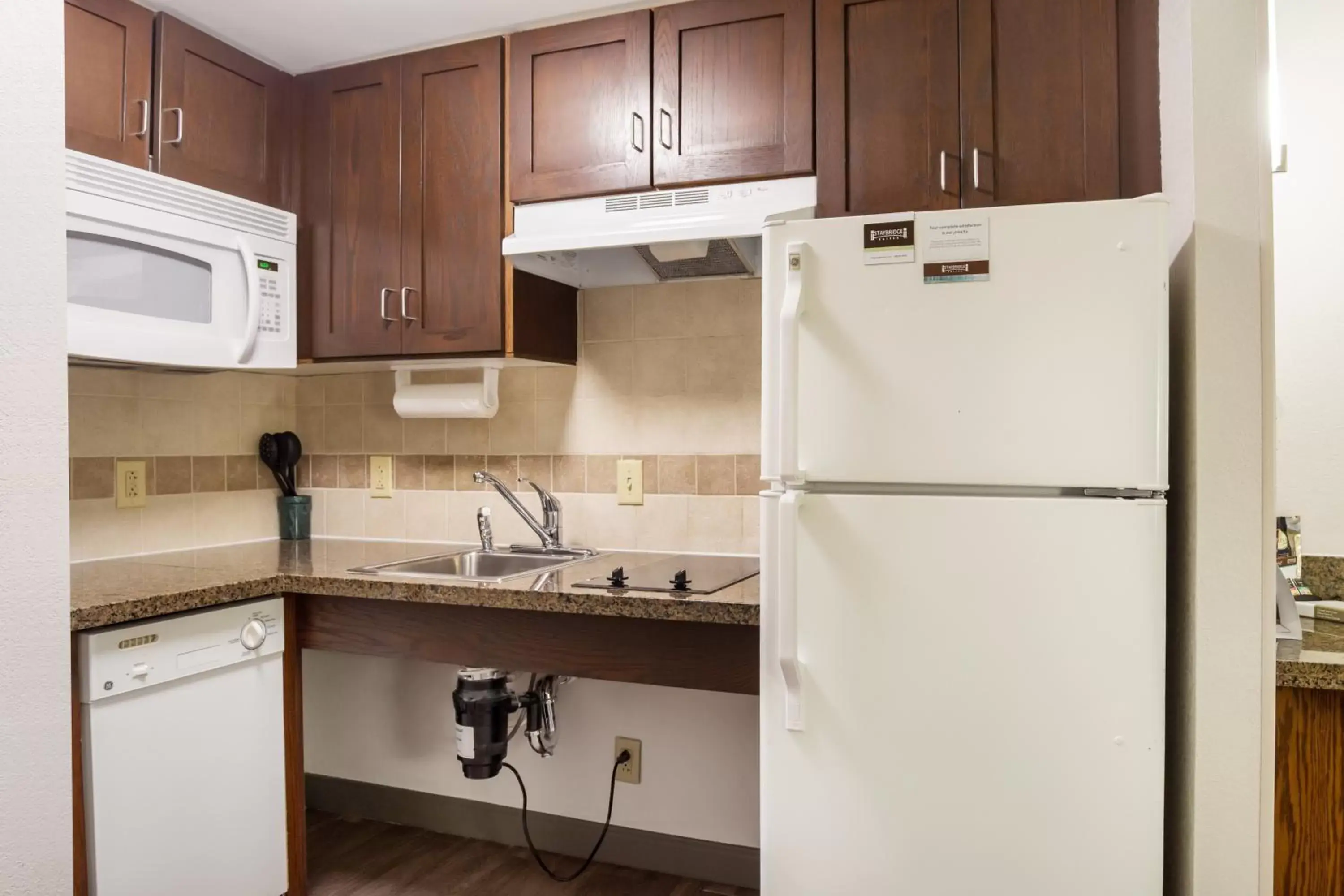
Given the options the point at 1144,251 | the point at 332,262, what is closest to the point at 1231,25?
the point at 1144,251

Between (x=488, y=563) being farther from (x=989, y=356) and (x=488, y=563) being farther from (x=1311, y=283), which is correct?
(x=1311, y=283)

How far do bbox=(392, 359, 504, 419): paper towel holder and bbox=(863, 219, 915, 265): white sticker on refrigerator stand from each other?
126cm

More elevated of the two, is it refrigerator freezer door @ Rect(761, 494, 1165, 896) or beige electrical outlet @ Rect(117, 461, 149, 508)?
beige electrical outlet @ Rect(117, 461, 149, 508)

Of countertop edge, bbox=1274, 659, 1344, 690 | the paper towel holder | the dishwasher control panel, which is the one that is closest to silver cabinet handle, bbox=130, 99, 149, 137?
the paper towel holder

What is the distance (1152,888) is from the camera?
1.33 metres

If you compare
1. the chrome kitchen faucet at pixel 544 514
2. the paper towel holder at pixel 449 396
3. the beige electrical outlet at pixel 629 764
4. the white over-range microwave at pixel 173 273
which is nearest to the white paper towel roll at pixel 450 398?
the paper towel holder at pixel 449 396

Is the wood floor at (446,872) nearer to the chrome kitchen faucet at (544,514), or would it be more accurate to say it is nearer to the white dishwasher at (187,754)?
the white dishwasher at (187,754)

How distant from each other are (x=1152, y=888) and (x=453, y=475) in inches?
79.0

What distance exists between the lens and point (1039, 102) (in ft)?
5.78

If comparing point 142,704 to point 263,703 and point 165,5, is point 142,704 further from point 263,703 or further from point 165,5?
point 165,5

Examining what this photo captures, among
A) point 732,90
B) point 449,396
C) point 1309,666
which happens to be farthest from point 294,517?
point 1309,666

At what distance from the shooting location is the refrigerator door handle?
56.7 inches

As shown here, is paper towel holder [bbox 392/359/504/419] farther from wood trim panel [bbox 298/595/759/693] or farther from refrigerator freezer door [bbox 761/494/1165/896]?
refrigerator freezer door [bbox 761/494/1165/896]

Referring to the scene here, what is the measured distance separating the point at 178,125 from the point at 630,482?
4.71ft
